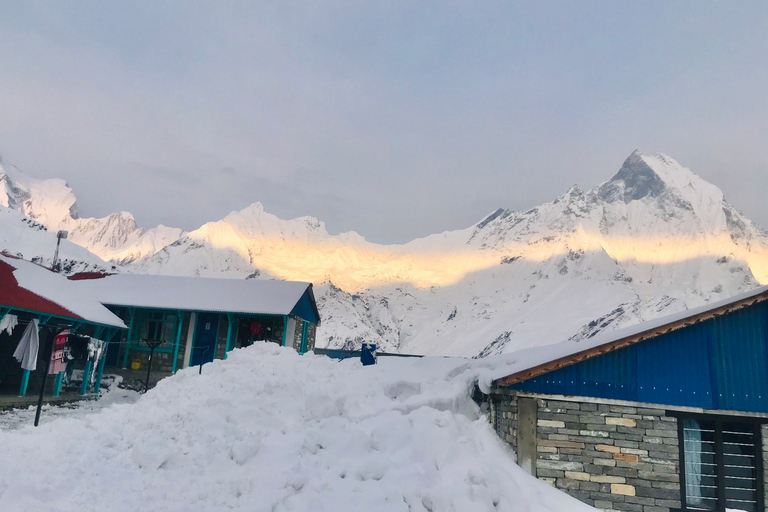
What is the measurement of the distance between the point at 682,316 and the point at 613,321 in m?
150

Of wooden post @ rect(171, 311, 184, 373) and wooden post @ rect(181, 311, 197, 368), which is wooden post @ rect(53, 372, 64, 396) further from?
wooden post @ rect(181, 311, 197, 368)

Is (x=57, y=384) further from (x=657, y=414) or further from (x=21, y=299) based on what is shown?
(x=657, y=414)

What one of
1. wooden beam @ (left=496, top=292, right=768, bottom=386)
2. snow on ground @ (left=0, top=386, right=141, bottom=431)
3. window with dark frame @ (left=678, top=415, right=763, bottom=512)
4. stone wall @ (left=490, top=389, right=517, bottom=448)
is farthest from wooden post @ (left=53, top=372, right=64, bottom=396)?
window with dark frame @ (left=678, top=415, right=763, bottom=512)

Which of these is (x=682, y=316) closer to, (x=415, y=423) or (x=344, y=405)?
(x=415, y=423)

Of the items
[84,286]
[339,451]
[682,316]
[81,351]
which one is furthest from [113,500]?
[84,286]

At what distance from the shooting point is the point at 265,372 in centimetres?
1462

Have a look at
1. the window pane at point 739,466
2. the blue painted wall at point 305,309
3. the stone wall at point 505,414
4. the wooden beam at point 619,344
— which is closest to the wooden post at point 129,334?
the blue painted wall at point 305,309

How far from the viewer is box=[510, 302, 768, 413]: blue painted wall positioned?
32.8ft

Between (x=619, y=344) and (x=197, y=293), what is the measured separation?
23.6m

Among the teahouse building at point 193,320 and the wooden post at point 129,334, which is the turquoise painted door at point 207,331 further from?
the wooden post at point 129,334

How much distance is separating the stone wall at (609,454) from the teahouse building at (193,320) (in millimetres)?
17977

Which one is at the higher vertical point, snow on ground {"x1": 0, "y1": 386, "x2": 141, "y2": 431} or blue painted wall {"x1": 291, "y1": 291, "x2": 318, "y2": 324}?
blue painted wall {"x1": 291, "y1": 291, "x2": 318, "y2": 324}

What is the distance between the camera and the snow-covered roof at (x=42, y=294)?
1702cm

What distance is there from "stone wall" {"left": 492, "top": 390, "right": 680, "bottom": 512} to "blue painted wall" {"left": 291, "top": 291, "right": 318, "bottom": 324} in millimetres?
18663
